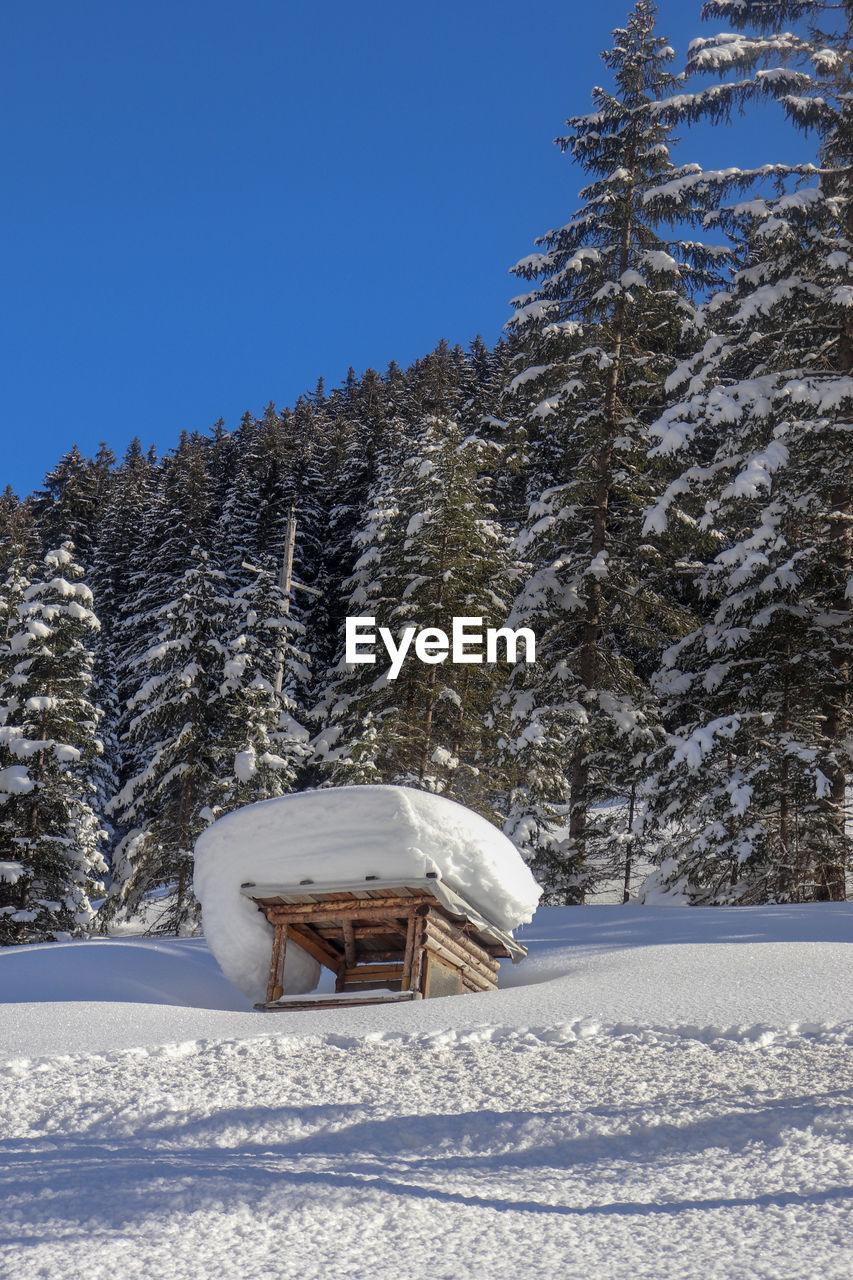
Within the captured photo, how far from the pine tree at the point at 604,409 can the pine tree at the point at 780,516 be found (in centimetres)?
322

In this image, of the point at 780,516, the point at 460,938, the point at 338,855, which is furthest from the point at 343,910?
the point at 780,516

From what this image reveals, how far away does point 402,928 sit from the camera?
Answer: 9188mm

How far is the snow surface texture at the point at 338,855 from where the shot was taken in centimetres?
829

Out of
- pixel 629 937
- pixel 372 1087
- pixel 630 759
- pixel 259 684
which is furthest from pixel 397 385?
pixel 372 1087

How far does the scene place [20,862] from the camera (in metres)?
21.6

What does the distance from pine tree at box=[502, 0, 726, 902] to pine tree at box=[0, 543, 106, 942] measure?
9.75 m

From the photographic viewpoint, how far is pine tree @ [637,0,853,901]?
14.2 m

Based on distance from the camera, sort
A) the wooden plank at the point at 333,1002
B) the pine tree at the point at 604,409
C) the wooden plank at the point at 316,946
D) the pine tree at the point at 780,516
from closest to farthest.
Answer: the wooden plank at the point at 333,1002 < the wooden plank at the point at 316,946 < the pine tree at the point at 780,516 < the pine tree at the point at 604,409

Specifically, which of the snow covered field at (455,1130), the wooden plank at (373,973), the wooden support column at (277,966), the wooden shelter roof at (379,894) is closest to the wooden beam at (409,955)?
the wooden shelter roof at (379,894)

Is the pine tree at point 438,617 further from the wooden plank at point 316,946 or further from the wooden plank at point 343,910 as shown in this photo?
the wooden plank at point 343,910

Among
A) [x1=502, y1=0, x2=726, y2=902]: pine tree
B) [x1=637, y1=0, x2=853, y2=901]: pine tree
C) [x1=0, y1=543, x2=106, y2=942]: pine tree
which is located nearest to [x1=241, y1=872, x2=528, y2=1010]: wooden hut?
[x1=637, y1=0, x2=853, y2=901]: pine tree

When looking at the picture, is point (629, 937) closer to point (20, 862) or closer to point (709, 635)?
point (709, 635)

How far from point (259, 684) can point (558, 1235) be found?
20.3 m

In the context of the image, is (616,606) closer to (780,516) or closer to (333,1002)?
(780,516)
